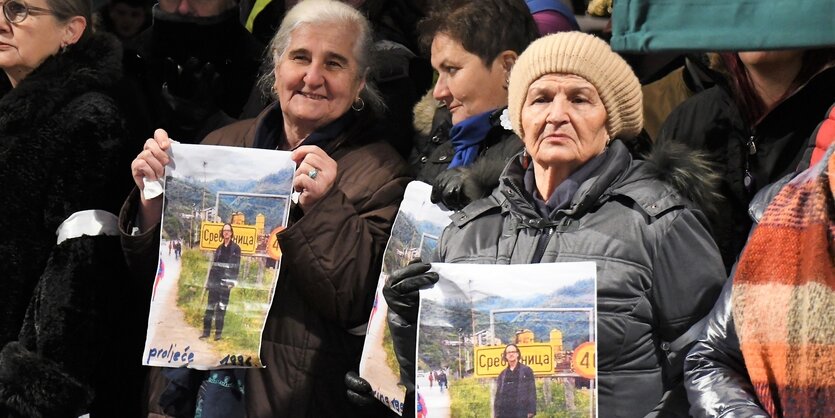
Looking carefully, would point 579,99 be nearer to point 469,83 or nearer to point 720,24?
point 469,83

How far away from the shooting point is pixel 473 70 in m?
4.83

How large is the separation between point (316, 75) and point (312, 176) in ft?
1.77

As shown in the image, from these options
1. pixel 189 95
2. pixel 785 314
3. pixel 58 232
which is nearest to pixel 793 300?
pixel 785 314

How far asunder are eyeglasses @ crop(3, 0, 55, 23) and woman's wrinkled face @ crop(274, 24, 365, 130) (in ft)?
3.17

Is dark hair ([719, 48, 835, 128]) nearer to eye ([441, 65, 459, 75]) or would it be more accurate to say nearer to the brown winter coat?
eye ([441, 65, 459, 75])

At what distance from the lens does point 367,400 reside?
4.58 m

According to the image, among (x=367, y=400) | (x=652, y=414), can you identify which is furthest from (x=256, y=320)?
(x=652, y=414)

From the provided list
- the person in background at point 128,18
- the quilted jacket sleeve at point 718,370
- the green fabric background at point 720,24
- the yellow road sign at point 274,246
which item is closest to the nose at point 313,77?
the yellow road sign at point 274,246

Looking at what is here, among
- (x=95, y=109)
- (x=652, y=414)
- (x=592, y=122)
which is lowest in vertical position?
(x=652, y=414)

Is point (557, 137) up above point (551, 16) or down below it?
below

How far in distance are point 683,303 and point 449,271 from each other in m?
0.63

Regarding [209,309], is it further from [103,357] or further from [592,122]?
[592,122]

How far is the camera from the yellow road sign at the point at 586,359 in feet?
11.6

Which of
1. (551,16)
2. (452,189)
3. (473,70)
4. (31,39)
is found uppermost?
(551,16)
